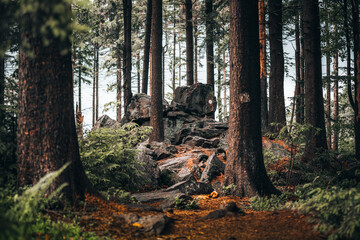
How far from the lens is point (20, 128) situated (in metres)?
3.98

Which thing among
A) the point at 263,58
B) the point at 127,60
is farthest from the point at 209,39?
the point at 127,60

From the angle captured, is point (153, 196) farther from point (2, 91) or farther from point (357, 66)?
point (357, 66)

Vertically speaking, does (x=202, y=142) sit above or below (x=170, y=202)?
above

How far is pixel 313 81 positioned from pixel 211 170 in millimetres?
5421

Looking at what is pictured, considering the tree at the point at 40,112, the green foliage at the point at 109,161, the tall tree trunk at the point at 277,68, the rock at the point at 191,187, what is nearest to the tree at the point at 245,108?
the rock at the point at 191,187

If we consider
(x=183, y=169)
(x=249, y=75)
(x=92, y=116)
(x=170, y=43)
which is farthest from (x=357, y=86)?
(x=170, y=43)

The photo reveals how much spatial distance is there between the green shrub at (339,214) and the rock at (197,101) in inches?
537

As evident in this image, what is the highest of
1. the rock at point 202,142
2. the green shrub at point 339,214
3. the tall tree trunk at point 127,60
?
the tall tree trunk at point 127,60

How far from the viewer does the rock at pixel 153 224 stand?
3.64m

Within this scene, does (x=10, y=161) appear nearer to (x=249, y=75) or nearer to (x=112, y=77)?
(x=249, y=75)

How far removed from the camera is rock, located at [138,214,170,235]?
364 cm

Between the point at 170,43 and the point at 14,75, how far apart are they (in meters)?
31.6

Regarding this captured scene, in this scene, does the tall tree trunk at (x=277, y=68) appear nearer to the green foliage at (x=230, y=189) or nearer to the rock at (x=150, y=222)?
the green foliage at (x=230, y=189)

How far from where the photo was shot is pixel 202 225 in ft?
13.8
